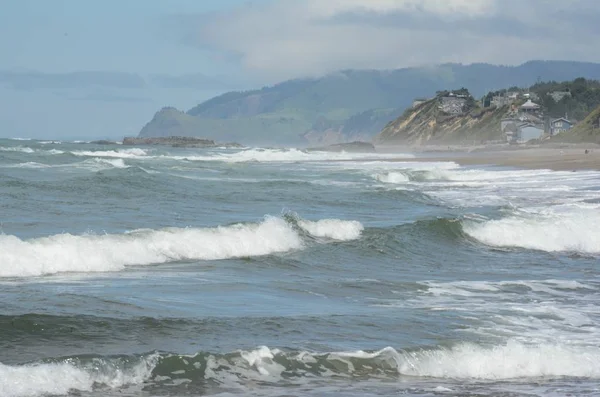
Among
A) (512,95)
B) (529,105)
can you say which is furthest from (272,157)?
(512,95)

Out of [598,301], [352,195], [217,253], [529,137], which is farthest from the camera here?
[529,137]

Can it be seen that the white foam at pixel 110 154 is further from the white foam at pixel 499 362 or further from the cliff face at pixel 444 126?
the white foam at pixel 499 362

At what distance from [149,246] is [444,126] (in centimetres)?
12324

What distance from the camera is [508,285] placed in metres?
15.5

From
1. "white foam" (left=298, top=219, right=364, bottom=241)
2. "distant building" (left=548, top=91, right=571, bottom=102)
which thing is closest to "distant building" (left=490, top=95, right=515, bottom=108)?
"distant building" (left=548, top=91, right=571, bottom=102)

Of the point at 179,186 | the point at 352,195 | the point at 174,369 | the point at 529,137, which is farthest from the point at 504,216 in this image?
the point at 529,137

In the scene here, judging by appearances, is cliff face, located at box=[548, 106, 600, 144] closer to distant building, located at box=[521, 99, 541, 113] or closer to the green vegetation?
the green vegetation

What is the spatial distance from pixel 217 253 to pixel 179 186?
684 inches

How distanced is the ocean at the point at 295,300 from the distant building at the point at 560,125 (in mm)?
85448

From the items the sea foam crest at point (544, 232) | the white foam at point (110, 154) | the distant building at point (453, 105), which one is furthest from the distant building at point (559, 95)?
the sea foam crest at point (544, 232)

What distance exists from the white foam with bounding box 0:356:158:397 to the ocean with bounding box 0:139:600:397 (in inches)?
0.7

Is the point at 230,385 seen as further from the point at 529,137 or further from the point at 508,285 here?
the point at 529,137

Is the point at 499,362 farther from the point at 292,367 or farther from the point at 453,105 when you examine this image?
the point at 453,105

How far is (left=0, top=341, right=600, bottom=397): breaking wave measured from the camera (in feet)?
29.3
